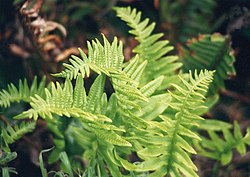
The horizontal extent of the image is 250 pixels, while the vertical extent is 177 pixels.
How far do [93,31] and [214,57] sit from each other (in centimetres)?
62

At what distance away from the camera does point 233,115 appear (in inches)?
67.6

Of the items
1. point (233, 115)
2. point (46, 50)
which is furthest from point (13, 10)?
point (233, 115)

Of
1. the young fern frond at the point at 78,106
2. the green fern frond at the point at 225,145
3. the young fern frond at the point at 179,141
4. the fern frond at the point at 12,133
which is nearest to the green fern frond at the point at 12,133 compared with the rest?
the fern frond at the point at 12,133

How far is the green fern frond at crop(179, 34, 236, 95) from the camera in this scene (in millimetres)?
1512

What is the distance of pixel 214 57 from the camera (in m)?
1.54

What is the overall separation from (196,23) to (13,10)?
0.76m

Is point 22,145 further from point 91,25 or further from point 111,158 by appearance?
point 91,25

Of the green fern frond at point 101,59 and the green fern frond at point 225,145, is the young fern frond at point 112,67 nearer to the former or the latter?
the green fern frond at point 101,59

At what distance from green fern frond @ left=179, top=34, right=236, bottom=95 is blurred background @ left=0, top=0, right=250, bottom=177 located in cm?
10

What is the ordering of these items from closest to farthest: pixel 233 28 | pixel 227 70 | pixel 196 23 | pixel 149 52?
1. pixel 149 52
2. pixel 227 70
3. pixel 233 28
4. pixel 196 23

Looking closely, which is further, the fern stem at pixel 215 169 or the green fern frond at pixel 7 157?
the fern stem at pixel 215 169

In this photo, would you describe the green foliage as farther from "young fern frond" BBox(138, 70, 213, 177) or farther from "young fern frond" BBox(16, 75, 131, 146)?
"young fern frond" BBox(138, 70, 213, 177)

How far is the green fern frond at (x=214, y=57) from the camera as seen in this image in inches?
59.5

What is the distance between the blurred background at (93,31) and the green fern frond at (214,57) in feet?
0.32
